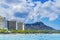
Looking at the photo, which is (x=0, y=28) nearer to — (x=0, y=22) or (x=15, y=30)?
(x=0, y=22)

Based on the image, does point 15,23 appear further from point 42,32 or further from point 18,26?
point 42,32

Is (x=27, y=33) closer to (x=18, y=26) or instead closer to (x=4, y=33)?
(x=18, y=26)

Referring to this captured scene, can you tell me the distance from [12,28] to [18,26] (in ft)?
1.42

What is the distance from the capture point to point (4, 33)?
47.8 ft

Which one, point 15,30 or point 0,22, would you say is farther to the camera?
point 0,22

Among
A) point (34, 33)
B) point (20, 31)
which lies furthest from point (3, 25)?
point (34, 33)

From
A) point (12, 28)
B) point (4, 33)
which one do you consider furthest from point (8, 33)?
point (12, 28)

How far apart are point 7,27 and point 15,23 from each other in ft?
→ 2.71

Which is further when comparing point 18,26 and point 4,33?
point 4,33

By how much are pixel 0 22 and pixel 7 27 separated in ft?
2.89

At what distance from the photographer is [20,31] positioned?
14094mm

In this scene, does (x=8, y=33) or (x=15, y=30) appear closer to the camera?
(x=15, y=30)

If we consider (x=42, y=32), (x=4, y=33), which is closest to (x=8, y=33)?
(x=4, y=33)

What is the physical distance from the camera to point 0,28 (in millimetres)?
14539
